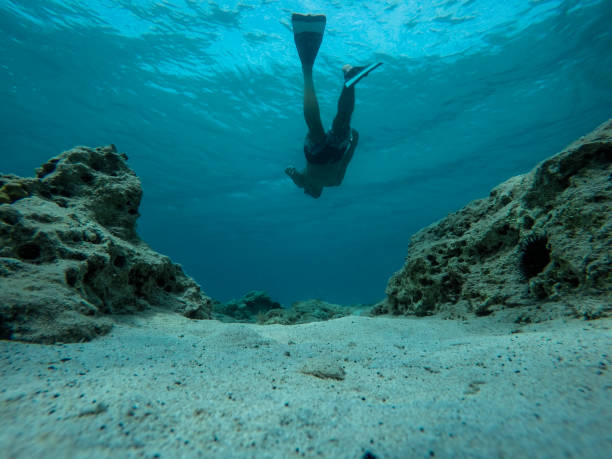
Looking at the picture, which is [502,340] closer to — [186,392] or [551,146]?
[186,392]

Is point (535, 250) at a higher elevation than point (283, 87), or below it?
below

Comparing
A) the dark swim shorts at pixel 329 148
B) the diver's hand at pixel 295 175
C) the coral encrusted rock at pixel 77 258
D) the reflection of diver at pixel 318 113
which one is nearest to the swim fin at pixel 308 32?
the reflection of diver at pixel 318 113

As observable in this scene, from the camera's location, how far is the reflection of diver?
7.42 meters

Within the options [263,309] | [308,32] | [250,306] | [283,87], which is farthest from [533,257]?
[283,87]

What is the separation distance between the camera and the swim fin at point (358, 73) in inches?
273

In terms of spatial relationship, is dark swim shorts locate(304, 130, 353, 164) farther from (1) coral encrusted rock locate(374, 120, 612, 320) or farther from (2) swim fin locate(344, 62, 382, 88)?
(1) coral encrusted rock locate(374, 120, 612, 320)

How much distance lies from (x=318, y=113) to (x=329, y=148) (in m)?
1.00

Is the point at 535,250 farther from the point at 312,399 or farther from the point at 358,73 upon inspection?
the point at 358,73

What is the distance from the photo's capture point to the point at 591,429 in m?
1.16

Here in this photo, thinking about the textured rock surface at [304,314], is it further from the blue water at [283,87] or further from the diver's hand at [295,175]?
the blue water at [283,87]

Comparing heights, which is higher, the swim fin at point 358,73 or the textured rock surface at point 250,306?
the swim fin at point 358,73

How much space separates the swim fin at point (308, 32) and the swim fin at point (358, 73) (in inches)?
49.2

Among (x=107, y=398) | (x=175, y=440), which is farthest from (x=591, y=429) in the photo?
(x=107, y=398)

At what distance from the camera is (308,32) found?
298 inches
